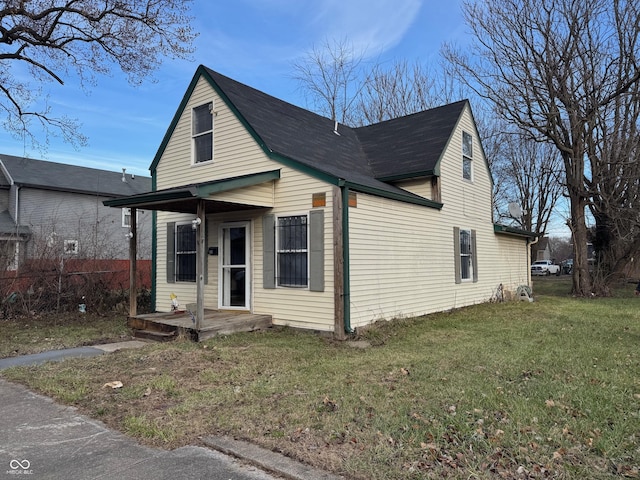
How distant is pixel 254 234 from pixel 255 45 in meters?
8.55

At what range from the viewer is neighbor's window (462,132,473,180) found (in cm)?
1328

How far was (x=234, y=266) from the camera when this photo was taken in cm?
977

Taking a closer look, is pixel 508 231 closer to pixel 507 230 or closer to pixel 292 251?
pixel 507 230

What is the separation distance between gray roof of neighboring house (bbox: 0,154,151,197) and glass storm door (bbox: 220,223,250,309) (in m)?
16.0

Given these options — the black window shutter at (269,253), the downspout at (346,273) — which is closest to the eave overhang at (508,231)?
the downspout at (346,273)

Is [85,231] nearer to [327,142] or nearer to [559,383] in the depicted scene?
[327,142]

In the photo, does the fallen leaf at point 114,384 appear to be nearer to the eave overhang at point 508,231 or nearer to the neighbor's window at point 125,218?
the eave overhang at point 508,231

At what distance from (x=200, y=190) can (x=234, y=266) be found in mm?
2756

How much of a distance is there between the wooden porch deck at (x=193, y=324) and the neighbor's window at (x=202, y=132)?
3855 millimetres

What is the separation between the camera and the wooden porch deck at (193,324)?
793 cm

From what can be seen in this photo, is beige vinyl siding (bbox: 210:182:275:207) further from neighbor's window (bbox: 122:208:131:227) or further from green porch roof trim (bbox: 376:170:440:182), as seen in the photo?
neighbor's window (bbox: 122:208:131:227)

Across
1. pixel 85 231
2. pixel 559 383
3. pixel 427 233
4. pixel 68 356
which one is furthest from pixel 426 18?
pixel 85 231

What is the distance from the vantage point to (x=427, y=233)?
1092 centimetres

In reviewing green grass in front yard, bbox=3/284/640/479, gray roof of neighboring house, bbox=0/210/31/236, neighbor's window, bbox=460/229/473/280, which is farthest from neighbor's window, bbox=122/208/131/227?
green grass in front yard, bbox=3/284/640/479
